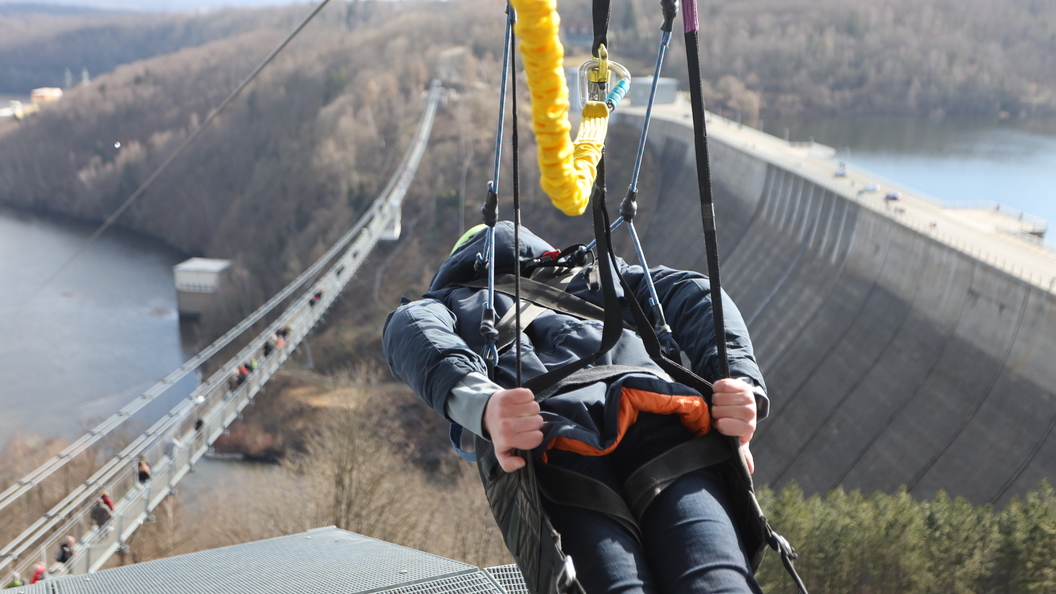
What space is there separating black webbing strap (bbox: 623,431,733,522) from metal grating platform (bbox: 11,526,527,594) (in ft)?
3.64

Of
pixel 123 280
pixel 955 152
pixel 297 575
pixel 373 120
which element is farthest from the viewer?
pixel 373 120

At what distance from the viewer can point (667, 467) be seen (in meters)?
1.75

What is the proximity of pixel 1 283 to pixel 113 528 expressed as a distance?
873 inches

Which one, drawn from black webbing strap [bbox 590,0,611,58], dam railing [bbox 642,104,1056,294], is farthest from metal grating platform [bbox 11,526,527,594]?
dam railing [bbox 642,104,1056,294]

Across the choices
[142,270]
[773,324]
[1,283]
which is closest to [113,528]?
[773,324]

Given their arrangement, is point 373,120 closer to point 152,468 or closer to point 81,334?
point 81,334

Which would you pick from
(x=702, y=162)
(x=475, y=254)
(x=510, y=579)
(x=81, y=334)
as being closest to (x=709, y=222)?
(x=702, y=162)

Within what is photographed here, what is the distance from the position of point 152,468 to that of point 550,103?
36.4ft

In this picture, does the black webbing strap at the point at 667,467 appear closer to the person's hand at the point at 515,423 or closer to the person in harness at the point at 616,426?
the person in harness at the point at 616,426

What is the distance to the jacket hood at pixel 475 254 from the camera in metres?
2.27

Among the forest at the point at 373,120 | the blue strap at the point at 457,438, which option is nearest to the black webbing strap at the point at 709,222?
the blue strap at the point at 457,438

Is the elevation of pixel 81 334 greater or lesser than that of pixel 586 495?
lesser

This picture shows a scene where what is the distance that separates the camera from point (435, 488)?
17984 mm

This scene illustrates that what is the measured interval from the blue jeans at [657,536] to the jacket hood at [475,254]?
670mm
